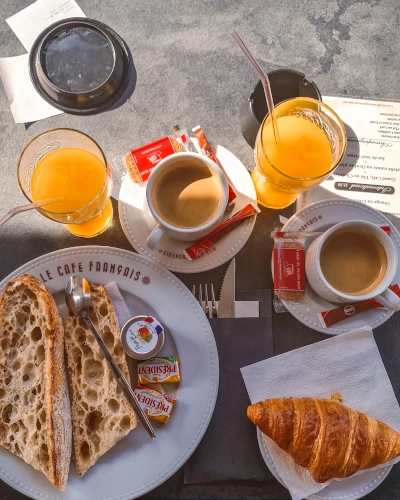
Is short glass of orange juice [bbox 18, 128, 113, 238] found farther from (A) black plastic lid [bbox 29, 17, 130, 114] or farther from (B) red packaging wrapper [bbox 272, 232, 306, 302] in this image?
Result: (B) red packaging wrapper [bbox 272, 232, 306, 302]

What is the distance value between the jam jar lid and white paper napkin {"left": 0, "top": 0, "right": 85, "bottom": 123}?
0.59 metres

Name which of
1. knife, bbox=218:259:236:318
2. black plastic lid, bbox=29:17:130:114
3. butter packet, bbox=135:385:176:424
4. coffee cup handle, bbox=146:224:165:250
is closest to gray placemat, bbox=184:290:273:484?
knife, bbox=218:259:236:318

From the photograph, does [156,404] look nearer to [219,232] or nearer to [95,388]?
[95,388]

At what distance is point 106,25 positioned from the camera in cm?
127

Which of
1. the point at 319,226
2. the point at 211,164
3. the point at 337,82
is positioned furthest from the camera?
the point at 337,82

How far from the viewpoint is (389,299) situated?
1.10m

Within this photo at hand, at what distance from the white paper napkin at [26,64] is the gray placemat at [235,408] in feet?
2.33

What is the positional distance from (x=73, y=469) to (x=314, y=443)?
0.55 meters

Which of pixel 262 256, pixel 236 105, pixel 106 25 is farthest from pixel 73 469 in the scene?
pixel 106 25

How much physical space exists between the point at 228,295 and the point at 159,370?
245 millimetres

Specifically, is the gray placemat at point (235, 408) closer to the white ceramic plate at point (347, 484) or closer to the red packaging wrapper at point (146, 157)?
the white ceramic plate at point (347, 484)

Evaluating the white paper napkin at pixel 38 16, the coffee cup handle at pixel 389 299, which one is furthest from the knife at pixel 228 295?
the white paper napkin at pixel 38 16

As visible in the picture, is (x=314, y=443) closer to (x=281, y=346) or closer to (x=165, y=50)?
(x=281, y=346)

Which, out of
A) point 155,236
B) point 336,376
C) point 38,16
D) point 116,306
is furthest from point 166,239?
point 38,16
